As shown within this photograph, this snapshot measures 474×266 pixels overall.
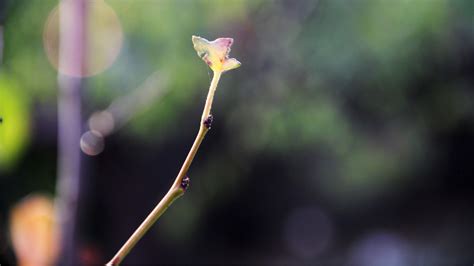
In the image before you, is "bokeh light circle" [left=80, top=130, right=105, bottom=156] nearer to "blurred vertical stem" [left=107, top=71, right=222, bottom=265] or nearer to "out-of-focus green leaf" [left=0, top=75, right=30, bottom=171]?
"out-of-focus green leaf" [left=0, top=75, right=30, bottom=171]

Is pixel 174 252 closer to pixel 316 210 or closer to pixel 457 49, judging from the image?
pixel 316 210

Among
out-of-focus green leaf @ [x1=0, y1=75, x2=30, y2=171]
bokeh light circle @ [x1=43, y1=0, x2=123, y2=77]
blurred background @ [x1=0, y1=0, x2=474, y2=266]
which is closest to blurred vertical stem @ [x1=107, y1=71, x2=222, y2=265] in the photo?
blurred background @ [x1=0, y1=0, x2=474, y2=266]

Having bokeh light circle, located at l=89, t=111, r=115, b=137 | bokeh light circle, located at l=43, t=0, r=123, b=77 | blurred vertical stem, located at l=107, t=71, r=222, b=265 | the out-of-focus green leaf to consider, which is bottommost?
blurred vertical stem, located at l=107, t=71, r=222, b=265

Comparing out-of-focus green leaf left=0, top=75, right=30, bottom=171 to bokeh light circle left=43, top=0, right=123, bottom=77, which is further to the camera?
bokeh light circle left=43, top=0, right=123, bottom=77

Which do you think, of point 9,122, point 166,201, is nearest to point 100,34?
point 9,122

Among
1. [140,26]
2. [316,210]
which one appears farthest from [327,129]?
[316,210]

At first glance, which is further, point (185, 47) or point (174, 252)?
point (174, 252)

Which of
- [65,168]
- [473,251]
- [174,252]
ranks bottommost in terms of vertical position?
[65,168]

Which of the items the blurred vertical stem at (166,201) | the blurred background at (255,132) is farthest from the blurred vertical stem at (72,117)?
the blurred vertical stem at (166,201)
